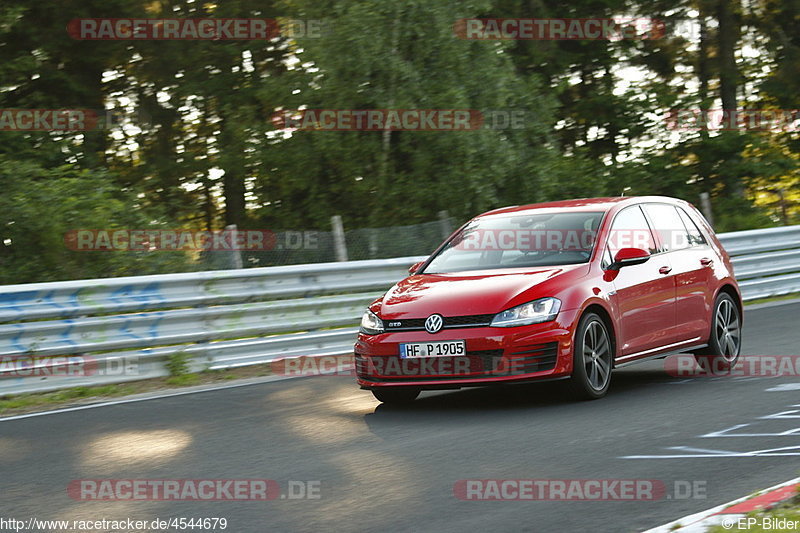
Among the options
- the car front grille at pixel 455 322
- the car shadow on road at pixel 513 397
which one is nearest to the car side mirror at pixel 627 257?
the car shadow on road at pixel 513 397

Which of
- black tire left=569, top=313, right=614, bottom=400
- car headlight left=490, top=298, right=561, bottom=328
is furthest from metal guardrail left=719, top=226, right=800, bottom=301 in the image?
car headlight left=490, top=298, right=561, bottom=328

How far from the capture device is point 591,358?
31.1ft

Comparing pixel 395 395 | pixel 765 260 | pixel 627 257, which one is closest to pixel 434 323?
pixel 395 395

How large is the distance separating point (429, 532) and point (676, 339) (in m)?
5.54

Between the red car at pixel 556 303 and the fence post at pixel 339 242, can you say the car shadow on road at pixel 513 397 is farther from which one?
the fence post at pixel 339 242

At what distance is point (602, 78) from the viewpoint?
35906 millimetres

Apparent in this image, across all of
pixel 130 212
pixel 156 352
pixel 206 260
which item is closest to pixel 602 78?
pixel 130 212

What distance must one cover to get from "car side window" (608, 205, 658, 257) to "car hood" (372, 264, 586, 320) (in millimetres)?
690

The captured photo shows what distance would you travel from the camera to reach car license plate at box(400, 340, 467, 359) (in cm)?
905

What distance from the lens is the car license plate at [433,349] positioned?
9055mm

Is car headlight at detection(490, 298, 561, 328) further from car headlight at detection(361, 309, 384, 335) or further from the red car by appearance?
car headlight at detection(361, 309, 384, 335)

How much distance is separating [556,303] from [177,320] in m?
4.62

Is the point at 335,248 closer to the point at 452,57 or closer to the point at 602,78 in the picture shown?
the point at 452,57

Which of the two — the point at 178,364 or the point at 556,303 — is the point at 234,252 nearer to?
the point at 178,364
